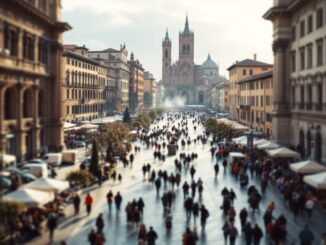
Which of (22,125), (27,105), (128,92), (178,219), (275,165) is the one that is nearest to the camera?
(178,219)

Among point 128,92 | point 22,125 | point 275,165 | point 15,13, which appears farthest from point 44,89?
point 128,92

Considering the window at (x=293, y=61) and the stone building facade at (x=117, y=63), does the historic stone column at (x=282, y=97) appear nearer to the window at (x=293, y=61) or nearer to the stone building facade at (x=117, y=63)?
the window at (x=293, y=61)

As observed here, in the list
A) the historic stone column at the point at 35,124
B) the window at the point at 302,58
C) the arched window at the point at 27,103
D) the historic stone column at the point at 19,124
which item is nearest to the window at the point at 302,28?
the window at the point at 302,58

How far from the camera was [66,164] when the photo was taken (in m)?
46.9

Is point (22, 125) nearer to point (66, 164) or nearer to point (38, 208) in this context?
point (66, 164)

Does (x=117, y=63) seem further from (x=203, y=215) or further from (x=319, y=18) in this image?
(x=203, y=215)

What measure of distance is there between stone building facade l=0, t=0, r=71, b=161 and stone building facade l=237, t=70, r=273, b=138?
103 ft

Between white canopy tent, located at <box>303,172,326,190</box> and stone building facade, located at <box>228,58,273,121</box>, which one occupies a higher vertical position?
stone building facade, located at <box>228,58,273,121</box>

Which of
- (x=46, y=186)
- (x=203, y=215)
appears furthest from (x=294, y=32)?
(x=46, y=186)

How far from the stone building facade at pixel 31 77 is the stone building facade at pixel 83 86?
28.1 meters

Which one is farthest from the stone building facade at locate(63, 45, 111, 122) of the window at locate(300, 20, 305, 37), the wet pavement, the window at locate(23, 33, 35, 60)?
the wet pavement

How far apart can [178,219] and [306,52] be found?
28269 millimetres

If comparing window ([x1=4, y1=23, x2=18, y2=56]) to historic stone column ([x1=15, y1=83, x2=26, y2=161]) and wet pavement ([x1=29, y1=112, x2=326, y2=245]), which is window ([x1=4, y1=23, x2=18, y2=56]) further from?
wet pavement ([x1=29, y1=112, x2=326, y2=245])

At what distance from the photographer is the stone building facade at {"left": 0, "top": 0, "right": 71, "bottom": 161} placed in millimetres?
39781
